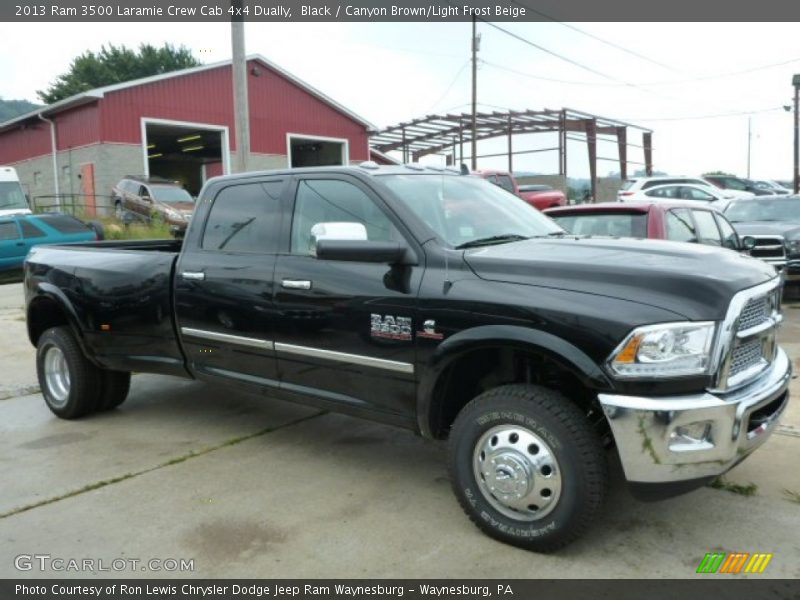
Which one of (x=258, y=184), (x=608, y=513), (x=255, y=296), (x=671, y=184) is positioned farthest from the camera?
(x=671, y=184)

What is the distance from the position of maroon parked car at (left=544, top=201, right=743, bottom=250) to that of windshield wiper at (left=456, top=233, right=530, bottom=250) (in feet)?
9.27

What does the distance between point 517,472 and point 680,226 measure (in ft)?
15.1

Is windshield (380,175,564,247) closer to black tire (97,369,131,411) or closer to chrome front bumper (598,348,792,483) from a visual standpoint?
chrome front bumper (598,348,792,483)

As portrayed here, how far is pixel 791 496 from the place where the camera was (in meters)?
3.64

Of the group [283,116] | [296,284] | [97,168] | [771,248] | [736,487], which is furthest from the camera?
[283,116]

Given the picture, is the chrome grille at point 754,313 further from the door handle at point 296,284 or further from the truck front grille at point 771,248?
the truck front grille at point 771,248

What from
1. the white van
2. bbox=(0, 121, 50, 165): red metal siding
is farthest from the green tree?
the white van

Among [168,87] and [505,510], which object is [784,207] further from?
[168,87]

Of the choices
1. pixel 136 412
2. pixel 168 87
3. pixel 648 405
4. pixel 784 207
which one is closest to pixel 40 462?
pixel 136 412

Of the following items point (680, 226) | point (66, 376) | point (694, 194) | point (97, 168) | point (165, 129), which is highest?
point (165, 129)

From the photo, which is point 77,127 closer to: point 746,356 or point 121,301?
point 121,301

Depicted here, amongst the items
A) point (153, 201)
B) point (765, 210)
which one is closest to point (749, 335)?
point (765, 210)
